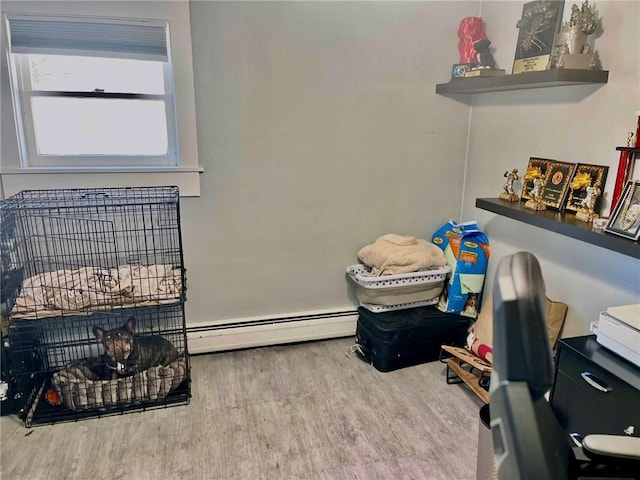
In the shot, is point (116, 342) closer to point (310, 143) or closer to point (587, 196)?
point (310, 143)

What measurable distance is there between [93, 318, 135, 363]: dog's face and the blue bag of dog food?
170cm

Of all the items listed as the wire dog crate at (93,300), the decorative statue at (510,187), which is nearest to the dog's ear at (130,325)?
the wire dog crate at (93,300)

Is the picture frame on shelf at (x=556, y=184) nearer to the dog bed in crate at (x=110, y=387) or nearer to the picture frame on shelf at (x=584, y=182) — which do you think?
the picture frame on shelf at (x=584, y=182)

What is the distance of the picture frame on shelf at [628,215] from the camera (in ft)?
5.44

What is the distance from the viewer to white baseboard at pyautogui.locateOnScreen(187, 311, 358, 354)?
268 cm

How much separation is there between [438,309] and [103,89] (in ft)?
7.09

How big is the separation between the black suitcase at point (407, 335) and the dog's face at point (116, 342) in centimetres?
125

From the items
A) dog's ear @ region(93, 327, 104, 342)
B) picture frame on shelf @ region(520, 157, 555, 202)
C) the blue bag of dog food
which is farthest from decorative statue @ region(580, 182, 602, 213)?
dog's ear @ region(93, 327, 104, 342)

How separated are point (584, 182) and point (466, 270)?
0.82 metres

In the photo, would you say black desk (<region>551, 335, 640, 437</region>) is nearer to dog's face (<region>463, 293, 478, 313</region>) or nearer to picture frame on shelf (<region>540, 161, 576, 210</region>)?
picture frame on shelf (<region>540, 161, 576, 210</region>)

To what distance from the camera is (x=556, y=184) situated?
2.14 meters

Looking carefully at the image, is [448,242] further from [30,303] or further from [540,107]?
[30,303]

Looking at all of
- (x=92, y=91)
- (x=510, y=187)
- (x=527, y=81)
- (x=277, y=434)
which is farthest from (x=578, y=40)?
(x=92, y=91)

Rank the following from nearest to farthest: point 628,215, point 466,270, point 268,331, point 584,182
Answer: point 628,215, point 584,182, point 466,270, point 268,331
